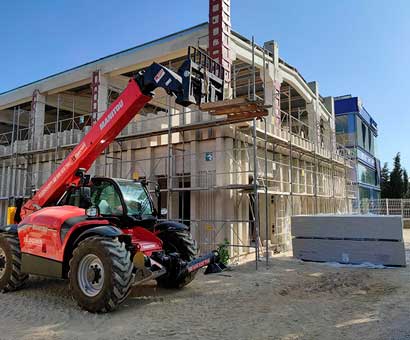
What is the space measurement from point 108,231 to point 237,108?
4.44 m

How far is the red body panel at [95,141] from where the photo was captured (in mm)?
7066

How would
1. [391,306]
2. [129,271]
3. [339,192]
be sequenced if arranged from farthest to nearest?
[339,192] < [391,306] < [129,271]

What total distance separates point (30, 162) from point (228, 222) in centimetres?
1048

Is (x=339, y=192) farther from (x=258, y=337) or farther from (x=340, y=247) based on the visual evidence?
(x=258, y=337)

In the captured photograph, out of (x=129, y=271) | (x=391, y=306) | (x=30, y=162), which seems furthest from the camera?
(x=30, y=162)

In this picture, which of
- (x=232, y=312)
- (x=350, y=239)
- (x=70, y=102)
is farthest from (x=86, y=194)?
(x=70, y=102)

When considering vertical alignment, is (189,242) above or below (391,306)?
above

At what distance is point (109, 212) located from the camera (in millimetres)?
6902

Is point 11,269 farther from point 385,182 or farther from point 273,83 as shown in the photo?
point 385,182

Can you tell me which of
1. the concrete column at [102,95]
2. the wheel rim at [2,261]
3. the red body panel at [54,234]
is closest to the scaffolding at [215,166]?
the concrete column at [102,95]

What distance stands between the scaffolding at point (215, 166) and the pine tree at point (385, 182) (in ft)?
97.6

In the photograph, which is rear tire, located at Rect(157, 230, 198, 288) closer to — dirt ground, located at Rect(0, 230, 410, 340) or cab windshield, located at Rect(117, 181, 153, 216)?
dirt ground, located at Rect(0, 230, 410, 340)

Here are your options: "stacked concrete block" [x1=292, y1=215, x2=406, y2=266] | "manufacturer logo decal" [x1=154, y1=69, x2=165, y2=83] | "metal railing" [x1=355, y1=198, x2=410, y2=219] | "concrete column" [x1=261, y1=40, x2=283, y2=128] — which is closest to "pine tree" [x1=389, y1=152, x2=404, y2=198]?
"metal railing" [x1=355, y1=198, x2=410, y2=219]

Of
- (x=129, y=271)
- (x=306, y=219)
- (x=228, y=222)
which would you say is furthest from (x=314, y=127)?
(x=129, y=271)
